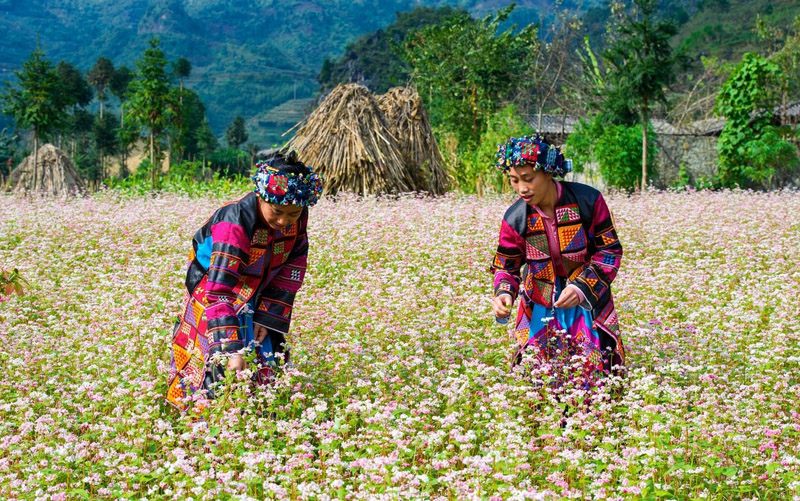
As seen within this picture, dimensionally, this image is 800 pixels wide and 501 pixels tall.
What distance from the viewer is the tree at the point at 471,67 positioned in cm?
2766

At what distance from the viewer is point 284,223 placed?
14.9 ft

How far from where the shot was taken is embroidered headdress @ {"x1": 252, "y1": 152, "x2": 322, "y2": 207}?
4.38 m

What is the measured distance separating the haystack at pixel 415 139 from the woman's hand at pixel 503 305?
11890 millimetres

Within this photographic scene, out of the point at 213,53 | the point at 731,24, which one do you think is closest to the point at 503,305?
the point at 731,24

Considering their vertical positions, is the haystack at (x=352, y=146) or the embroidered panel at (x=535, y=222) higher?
the haystack at (x=352, y=146)

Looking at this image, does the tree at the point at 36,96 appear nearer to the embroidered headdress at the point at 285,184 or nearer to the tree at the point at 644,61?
the tree at the point at 644,61

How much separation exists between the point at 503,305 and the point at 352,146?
11.0 m

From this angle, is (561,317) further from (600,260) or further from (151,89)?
(151,89)

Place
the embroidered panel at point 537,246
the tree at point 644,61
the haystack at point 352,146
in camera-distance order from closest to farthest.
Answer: the embroidered panel at point 537,246
the haystack at point 352,146
the tree at point 644,61

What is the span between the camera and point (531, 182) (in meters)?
4.66

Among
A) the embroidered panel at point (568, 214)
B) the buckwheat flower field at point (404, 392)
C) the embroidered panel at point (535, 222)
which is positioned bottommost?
the buckwheat flower field at point (404, 392)

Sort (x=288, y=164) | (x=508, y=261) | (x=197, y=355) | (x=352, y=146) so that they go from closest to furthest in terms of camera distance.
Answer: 1. (x=288, y=164)
2. (x=197, y=355)
3. (x=508, y=261)
4. (x=352, y=146)

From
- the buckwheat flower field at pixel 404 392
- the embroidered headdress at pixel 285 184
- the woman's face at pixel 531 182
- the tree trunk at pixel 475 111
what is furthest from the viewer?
the tree trunk at pixel 475 111

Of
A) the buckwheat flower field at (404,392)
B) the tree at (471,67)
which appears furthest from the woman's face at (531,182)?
the tree at (471,67)
